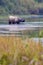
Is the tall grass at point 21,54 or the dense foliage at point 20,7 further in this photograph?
the dense foliage at point 20,7

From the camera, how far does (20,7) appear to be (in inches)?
1673

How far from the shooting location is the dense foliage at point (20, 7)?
3888 cm

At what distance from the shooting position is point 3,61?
10.4 ft

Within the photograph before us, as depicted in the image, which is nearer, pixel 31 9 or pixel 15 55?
pixel 15 55

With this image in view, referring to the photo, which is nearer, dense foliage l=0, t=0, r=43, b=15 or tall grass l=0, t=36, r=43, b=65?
tall grass l=0, t=36, r=43, b=65

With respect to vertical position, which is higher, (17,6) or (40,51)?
(40,51)

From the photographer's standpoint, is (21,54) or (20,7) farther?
(20,7)

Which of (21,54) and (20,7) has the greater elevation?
(21,54)

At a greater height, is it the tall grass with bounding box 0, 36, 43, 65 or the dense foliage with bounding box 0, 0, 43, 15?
the tall grass with bounding box 0, 36, 43, 65

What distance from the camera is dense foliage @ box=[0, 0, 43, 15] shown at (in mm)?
38875

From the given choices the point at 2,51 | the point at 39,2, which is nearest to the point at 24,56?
the point at 2,51

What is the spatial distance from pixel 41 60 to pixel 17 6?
128 ft

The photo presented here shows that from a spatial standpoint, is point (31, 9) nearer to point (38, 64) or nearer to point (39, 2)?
point (39, 2)

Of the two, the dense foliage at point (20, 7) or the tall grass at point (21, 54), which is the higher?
the tall grass at point (21, 54)
